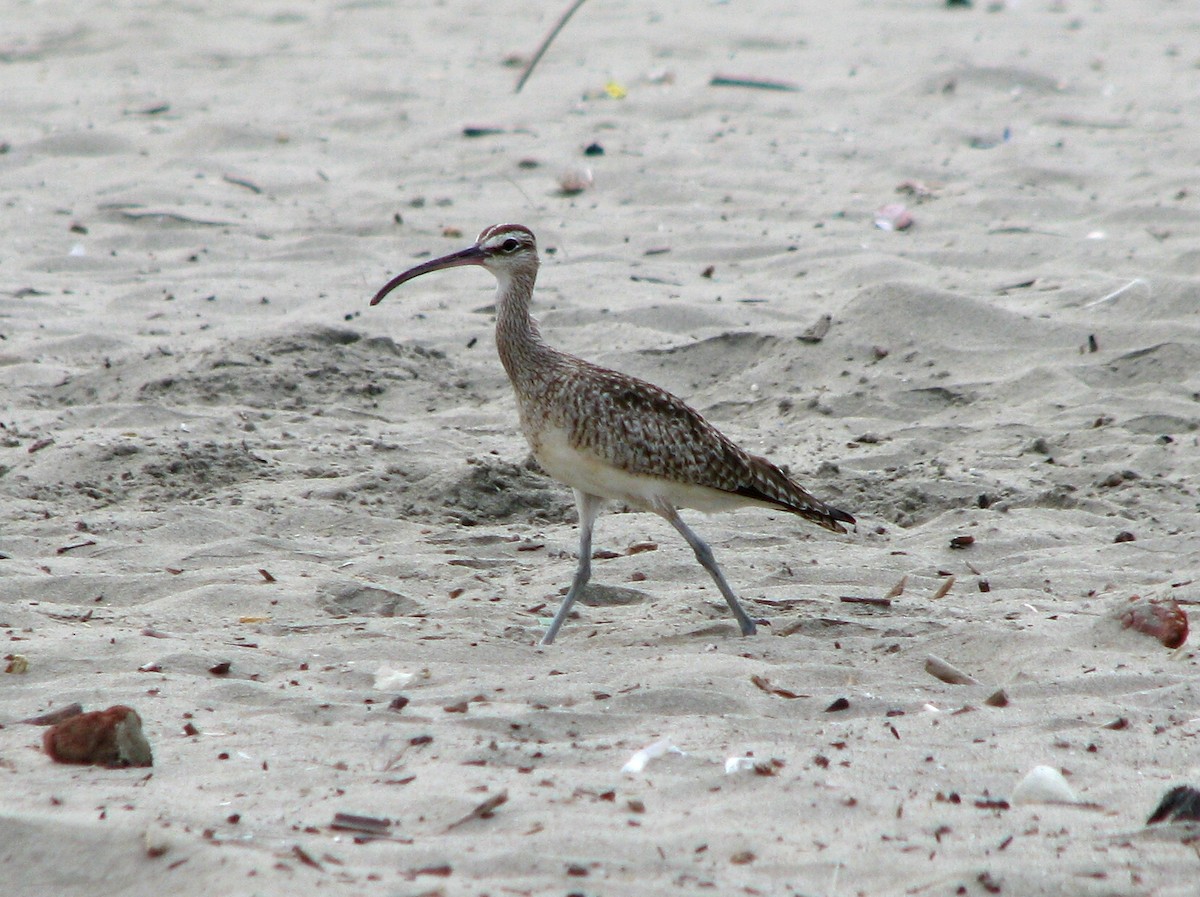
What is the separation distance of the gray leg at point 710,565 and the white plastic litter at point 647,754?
1.26m

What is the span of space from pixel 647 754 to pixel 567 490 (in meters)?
3.04

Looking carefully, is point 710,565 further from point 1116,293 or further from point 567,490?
point 1116,293

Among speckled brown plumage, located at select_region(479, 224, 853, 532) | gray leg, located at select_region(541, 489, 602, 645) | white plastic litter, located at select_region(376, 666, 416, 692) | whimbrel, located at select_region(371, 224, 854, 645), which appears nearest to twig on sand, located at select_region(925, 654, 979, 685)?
whimbrel, located at select_region(371, 224, 854, 645)

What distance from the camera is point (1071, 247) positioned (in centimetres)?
982

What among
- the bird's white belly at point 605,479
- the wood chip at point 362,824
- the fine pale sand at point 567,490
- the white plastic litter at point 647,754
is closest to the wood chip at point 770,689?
the fine pale sand at point 567,490

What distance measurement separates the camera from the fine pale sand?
400 cm

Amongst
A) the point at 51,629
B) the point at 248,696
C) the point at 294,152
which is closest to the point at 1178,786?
the point at 248,696

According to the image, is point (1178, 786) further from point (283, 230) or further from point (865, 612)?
point (283, 230)

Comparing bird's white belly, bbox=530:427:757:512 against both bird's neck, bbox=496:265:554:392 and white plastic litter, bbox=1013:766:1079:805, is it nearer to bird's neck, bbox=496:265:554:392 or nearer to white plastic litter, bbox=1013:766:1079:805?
bird's neck, bbox=496:265:554:392

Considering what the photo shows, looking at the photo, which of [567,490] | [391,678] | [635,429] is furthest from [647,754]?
[567,490]

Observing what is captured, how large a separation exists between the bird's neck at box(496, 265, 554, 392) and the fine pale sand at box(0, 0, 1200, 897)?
0.80 meters

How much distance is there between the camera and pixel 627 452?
5867 millimetres

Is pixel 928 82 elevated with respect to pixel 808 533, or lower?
elevated

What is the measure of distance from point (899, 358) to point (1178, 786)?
4509 mm
